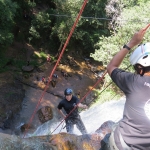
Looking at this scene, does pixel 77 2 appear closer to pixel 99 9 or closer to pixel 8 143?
pixel 99 9

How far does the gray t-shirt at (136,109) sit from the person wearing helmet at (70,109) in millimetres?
3488

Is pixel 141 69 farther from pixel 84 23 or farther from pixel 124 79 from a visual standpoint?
pixel 84 23

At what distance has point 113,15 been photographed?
17234 millimetres

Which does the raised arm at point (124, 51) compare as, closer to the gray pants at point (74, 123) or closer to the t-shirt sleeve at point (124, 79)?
the t-shirt sleeve at point (124, 79)

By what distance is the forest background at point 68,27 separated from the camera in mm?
12312

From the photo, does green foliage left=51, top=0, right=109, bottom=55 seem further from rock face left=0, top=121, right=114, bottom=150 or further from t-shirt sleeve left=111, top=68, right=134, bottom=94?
t-shirt sleeve left=111, top=68, right=134, bottom=94

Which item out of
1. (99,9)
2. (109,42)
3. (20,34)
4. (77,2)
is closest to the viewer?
(109,42)

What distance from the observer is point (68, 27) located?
53.4 feet

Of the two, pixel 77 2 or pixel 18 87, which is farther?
pixel 77 2

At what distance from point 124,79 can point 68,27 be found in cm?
1495

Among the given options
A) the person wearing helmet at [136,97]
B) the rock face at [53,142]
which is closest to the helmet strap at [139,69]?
the person wearing helmet at [136,97]

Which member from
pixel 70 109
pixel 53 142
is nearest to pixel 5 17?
pixel 70 109

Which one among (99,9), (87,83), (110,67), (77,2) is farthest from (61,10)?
(110,67)

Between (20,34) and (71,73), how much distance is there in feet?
19.6
